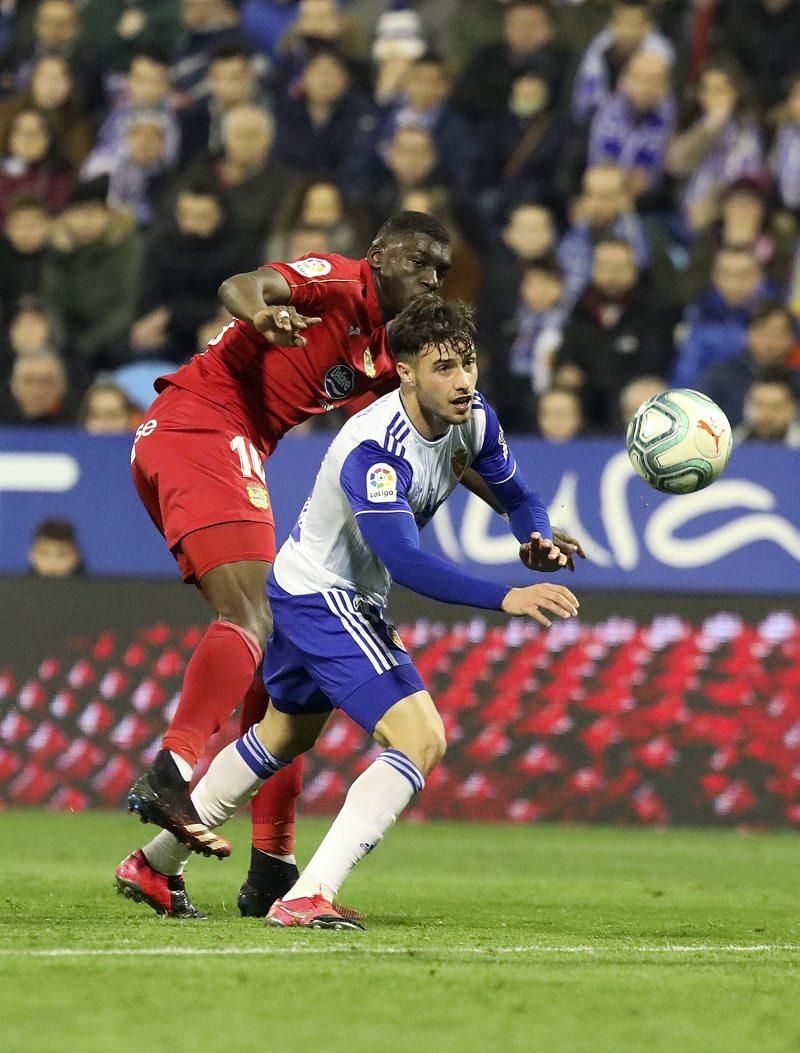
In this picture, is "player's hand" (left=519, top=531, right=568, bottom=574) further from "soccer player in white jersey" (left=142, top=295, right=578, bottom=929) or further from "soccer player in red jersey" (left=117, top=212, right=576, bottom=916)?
"soccer player in red jersey" (left=117, top=212, right=576, bottom=916)

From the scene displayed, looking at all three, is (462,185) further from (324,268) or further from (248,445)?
(248,445)

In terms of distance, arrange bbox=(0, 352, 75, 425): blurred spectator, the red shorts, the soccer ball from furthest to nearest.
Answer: bbox=(0, 352, 75, 425): blurred spectator < the soccer ball < the red shorts

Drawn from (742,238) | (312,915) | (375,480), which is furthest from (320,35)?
(312,915)

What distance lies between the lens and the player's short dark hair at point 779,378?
38.5 feet

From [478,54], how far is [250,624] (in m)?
8.68

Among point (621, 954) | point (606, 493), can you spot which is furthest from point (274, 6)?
point (621, 954)

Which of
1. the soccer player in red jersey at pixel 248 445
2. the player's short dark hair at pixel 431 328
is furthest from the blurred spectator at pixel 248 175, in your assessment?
the player's short dark hair at pixel 431 328

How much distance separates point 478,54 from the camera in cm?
1475

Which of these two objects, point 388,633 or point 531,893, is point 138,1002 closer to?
point 388,633

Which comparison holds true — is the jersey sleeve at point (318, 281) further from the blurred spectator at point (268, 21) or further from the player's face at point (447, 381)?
the blurred spectator at point (268, 21)

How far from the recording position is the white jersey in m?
6.51

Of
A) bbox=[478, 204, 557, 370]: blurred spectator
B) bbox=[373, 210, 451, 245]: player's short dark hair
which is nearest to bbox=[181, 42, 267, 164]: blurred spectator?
bbox=[478, 204, 557, 370]: blurred spectator

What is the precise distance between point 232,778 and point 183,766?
12.4 inches

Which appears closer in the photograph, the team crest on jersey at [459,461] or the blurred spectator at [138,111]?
the team crest on jersey at [459,461]
